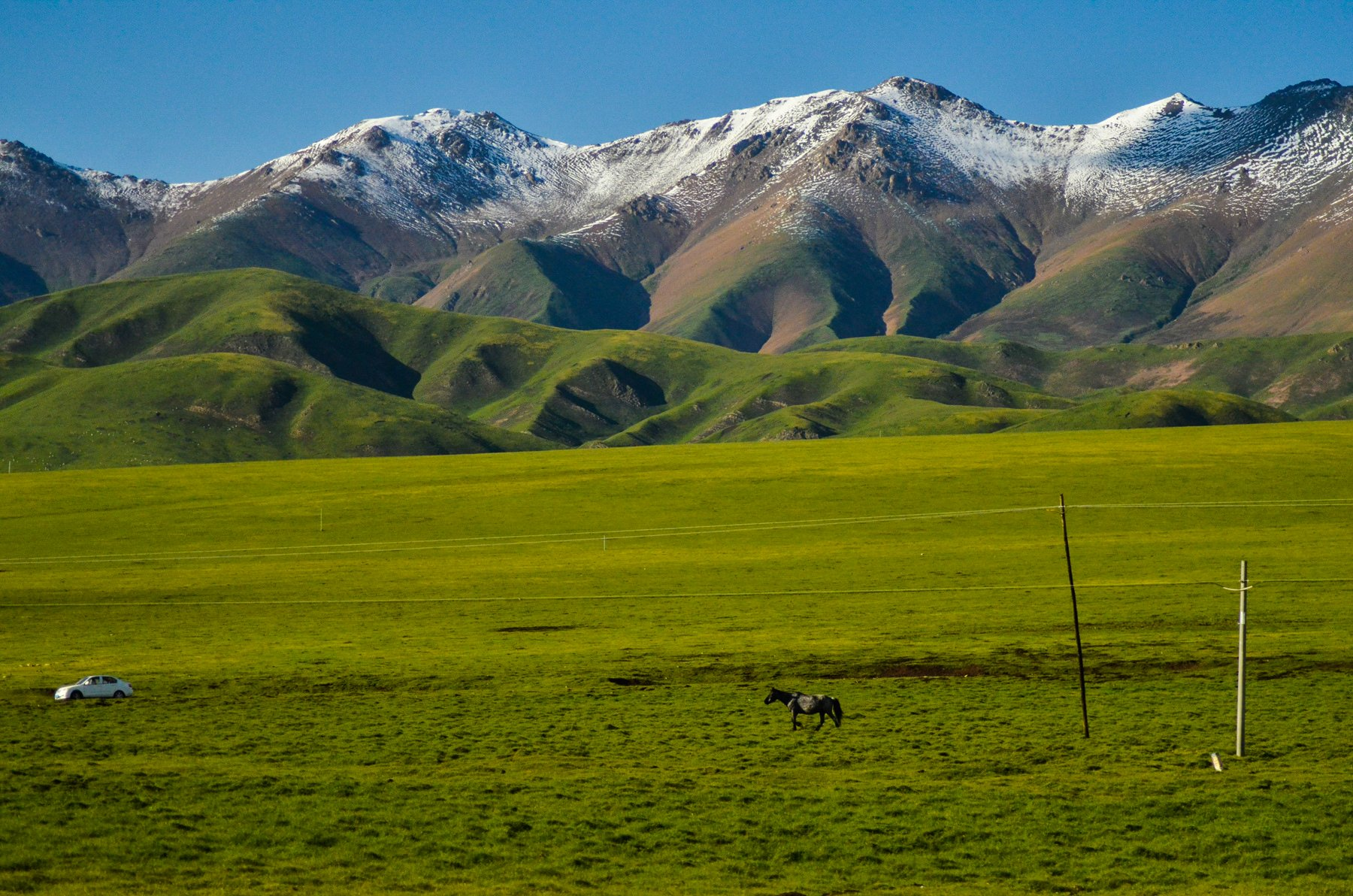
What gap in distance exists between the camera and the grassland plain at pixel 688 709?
25.7m

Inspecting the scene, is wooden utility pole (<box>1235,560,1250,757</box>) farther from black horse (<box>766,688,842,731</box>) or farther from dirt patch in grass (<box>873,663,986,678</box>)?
dirt patch in grass (<box>873,663,986,678</box>)

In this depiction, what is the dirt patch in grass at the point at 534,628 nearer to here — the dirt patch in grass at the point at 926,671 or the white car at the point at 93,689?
the dirt patch in grass at the point at 926,671

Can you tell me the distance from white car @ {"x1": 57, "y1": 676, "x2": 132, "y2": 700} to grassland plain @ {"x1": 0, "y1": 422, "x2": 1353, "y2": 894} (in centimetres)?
76

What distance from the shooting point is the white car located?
41.9 m

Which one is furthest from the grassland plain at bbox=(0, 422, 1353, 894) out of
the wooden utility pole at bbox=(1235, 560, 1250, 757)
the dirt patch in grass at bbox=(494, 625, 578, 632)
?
the wooden utility pole at bbox=(1235, 560, 1250, 757)

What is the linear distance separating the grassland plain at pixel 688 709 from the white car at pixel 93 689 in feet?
2.49

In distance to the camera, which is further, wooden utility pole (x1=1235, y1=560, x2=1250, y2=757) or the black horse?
the black horse

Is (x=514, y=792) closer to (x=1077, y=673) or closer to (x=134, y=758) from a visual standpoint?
(x=134, y=758)

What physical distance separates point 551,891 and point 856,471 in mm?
105834

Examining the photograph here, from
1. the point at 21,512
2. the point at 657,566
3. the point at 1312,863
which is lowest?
the point at 1312,863

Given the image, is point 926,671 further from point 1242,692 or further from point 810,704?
point 1242,692

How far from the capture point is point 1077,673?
44812mm

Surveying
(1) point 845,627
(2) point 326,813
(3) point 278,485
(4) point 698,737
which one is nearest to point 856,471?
(3) point 278,485

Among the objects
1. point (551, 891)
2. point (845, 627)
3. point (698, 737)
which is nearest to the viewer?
point (551, 891)
